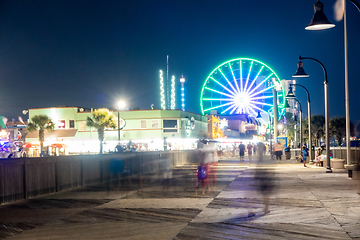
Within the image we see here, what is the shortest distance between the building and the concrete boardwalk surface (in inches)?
2162

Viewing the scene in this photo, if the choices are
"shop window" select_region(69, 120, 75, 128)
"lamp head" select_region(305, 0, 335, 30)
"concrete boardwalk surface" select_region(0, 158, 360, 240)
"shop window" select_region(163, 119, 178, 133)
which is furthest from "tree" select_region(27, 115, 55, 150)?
"lamp head" select_region(305, 0, 335, 30)

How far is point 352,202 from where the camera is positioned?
1096 cm

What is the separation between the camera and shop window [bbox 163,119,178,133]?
232 feet

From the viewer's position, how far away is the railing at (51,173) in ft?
38.1

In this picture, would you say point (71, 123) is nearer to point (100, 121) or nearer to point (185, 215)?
point (100, 121)

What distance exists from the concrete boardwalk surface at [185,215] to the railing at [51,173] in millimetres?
416

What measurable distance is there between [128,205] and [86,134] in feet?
210

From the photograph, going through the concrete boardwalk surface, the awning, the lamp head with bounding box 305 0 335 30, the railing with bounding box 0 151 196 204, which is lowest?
the concrete boardwalk surface

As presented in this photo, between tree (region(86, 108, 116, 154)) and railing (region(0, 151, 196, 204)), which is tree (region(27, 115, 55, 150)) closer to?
tree (region(86, 108, 116, 154))

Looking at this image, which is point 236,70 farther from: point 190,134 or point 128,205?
point 128,205

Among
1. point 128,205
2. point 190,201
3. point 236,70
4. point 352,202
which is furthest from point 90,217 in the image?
point 236,70

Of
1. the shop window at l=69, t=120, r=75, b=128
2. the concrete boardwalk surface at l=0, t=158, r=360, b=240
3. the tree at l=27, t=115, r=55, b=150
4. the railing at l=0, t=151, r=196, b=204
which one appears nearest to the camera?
the concrete boardwalk surface at l=0, t=158, r=360, b=240

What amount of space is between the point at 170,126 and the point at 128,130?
6.70 m

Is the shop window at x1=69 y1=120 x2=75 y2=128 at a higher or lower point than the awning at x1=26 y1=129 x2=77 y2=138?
higher
